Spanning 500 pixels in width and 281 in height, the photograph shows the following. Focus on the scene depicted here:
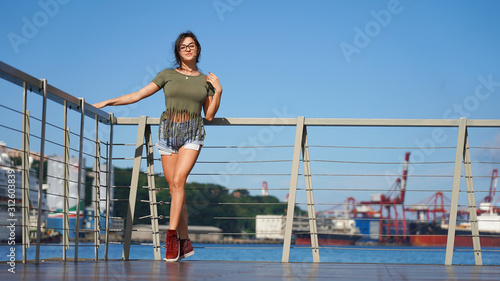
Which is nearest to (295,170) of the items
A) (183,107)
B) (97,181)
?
(183,107)

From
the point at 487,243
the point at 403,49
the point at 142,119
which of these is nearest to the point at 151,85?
the point at 142,119

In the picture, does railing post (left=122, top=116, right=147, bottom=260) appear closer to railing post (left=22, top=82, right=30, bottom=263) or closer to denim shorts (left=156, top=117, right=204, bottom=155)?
denim shorts (left=156, top=117, right=204, bottom=155)

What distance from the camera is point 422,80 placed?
39750 mm

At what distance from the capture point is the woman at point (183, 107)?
2.72m

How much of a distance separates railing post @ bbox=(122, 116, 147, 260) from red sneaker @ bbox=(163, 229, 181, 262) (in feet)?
1.65

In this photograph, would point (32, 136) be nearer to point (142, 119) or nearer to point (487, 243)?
point (142, 119)

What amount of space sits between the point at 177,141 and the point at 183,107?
0.17 meters

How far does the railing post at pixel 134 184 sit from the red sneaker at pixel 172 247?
50cm

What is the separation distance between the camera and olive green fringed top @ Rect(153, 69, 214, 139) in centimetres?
276

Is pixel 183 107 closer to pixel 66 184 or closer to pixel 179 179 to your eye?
pixel 179 179

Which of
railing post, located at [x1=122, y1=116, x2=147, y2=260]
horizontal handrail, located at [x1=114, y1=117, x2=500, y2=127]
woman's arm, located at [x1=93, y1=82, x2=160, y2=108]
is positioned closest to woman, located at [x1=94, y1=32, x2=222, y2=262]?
woman's arm, located at [x1=93, y1=82, x2=160, y2=108]

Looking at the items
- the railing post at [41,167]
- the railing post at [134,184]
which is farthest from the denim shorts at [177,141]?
the railing post at [41,167]

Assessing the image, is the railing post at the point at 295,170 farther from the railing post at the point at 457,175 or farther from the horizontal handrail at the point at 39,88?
the horizontal handrail at the point at 39,88

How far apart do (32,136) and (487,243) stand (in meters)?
43.2
